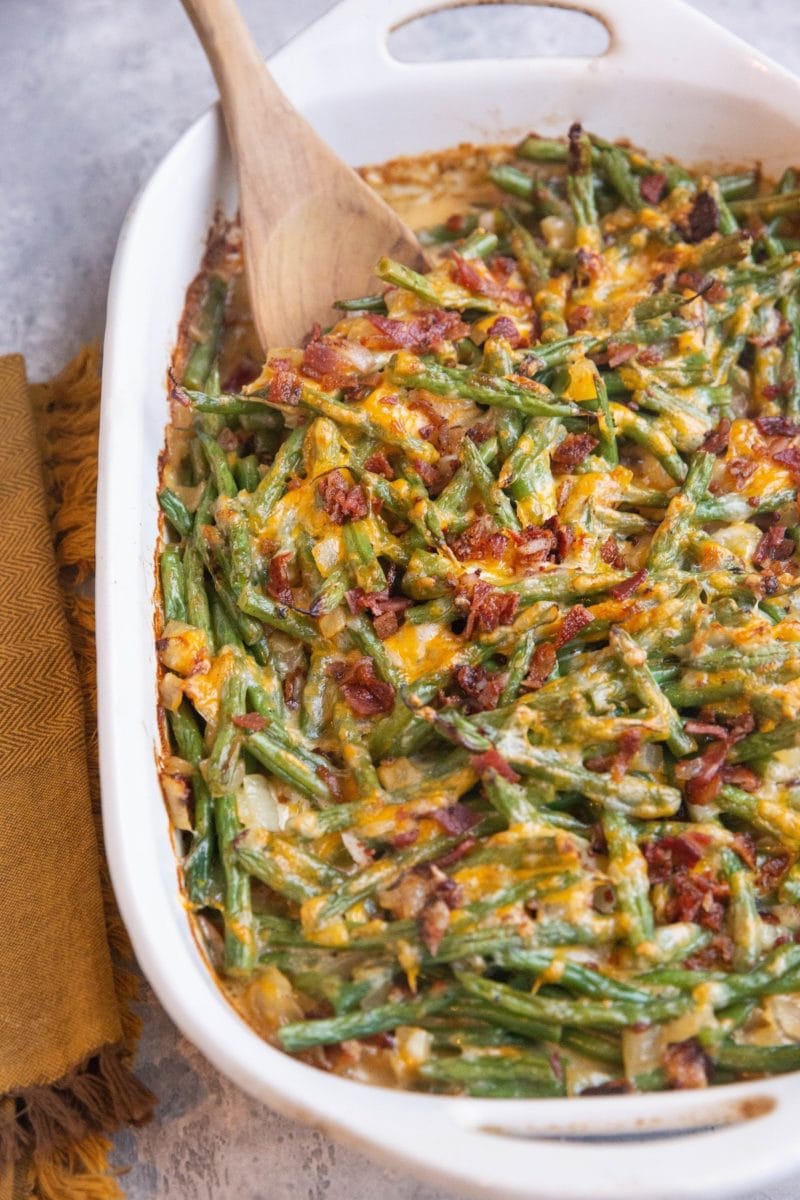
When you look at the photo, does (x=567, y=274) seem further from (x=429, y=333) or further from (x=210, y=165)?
(x=210, y=165)

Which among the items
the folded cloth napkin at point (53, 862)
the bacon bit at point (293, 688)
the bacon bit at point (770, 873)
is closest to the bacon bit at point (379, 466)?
the bacon bit at point (293, 688)

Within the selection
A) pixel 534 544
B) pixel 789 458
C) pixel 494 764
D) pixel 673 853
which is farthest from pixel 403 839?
pixel 789 458

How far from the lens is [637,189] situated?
4.42m

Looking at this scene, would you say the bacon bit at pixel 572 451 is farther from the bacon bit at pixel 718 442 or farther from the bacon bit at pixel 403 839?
the bacon bit at pixel 403 839

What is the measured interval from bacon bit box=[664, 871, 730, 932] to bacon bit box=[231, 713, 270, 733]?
1.21 meters

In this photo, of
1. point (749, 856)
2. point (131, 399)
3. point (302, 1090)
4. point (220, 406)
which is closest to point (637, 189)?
point (220, 406)

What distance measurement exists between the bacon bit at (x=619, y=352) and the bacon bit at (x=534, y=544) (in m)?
0.71

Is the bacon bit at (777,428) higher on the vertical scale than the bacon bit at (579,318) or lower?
lower

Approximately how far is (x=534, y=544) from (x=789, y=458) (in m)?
0.97

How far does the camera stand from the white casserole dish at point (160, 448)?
2.48 meters

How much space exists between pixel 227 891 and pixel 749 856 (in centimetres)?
143

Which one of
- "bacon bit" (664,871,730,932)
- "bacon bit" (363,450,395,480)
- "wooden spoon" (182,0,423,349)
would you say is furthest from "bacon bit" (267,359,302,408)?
"bacon bit" (664,871,730,932)

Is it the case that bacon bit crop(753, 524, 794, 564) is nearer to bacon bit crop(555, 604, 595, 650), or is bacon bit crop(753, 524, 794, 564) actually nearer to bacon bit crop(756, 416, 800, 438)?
bacon bit crop(756, 416, 800, 438)

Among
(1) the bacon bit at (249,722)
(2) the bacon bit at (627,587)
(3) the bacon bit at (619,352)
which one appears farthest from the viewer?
(3) the bacon bit at (619,352)
